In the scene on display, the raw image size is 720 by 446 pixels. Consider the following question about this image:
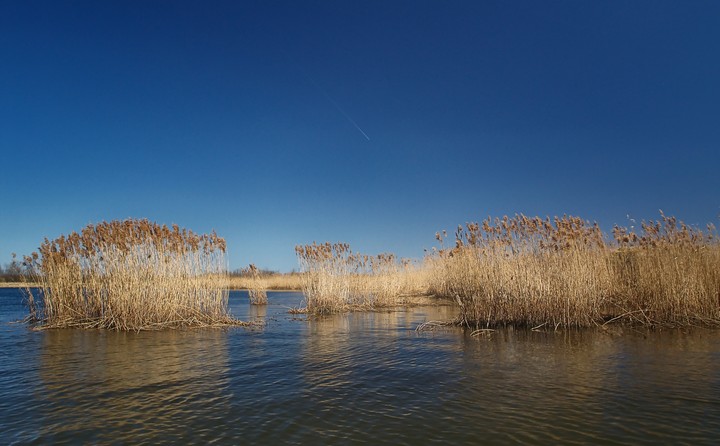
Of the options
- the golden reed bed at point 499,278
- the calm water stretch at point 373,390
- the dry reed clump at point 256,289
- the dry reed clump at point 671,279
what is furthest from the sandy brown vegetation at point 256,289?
the dry reed clump at point 671,279

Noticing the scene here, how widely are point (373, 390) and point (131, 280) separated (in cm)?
906

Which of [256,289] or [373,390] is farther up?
[256,289]

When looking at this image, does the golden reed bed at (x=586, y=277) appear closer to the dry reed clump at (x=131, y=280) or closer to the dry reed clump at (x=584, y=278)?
the dry reed clump at (x=584, y=278)

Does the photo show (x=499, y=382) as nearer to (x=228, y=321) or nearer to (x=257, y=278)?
(x=228, y=321)

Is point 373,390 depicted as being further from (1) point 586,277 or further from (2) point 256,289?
(2) point 256,289

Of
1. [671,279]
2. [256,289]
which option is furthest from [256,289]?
[671,279]

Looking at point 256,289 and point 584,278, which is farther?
point 256,289

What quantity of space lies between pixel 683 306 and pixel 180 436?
11328 millimetres

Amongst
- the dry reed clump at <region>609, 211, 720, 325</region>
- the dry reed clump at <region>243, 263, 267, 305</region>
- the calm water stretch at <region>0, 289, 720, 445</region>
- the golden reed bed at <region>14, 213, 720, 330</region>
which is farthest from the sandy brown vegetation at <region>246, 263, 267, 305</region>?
the dry reed clump at <region>609, 211, 720, 325</region>

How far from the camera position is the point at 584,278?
32.9ft

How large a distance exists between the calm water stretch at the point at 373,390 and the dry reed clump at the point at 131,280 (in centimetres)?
245

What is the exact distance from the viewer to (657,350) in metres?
7.52

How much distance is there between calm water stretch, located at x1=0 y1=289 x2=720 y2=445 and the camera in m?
3.99

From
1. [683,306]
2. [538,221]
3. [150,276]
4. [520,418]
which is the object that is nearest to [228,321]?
[150,276]
